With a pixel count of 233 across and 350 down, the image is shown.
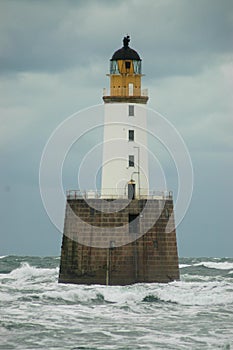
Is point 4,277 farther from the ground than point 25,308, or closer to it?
farther from the ground

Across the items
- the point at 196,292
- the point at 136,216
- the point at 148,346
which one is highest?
the point at 136,216

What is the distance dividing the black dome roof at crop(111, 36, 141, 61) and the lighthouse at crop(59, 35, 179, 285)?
172 cm

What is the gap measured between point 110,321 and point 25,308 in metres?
4.11

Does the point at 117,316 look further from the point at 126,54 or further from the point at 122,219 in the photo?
the point at 126,54

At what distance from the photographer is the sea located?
29.4m

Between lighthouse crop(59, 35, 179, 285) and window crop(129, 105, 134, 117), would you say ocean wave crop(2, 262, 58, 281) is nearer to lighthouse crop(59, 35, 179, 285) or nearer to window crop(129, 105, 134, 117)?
lighthouse crop(59, 35, 179, 285)

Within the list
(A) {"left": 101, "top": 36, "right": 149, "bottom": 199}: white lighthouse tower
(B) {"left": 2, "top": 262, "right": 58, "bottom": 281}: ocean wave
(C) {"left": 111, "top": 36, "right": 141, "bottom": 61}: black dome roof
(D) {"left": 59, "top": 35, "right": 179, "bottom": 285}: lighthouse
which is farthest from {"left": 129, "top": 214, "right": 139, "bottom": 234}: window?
(B) {"left": 2, "top": 262, "right": 58, "bottom": 281}: ocean wave

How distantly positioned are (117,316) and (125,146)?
10.8 meters

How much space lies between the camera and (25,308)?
118 ft

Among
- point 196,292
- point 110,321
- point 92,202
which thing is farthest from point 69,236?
point 110,321

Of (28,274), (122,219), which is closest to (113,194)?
(122,219)

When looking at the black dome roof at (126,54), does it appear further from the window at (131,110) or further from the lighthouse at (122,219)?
the window at (131,110)

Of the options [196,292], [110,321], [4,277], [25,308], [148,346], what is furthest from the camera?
[4,277]

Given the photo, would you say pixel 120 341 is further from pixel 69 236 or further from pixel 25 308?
pixel 69 236
